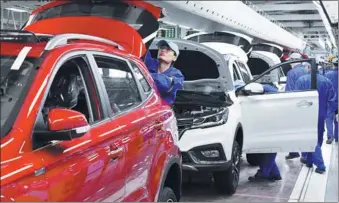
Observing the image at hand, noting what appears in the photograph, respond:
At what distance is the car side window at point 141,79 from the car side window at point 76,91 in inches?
30.1

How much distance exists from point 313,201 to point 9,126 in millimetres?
4257

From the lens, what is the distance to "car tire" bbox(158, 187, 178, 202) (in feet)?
11.1

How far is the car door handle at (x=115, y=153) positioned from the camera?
2.50 m

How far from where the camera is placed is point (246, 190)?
5977mm

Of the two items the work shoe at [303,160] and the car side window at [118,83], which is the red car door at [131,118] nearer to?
the car side window at [118,83]

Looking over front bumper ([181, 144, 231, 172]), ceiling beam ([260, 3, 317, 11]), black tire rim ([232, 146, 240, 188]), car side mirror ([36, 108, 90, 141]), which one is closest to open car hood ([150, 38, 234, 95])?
black tire rim ([232, 146, 240, 188])

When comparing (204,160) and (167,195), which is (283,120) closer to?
(204,160)

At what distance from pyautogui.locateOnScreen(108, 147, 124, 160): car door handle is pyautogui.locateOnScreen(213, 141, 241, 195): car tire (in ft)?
9.93

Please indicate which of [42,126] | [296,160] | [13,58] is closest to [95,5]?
[13,58]

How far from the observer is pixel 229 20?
10.6 meters

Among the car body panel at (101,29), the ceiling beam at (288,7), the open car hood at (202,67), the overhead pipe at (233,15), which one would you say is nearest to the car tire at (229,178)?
the open car hood at (202,67)

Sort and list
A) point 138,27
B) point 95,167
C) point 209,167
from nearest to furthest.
Answer: 1. point 95,167
2. point 138,27
3. point 209,167

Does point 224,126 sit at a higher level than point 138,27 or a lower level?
lower

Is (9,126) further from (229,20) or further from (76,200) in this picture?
(229,20)
